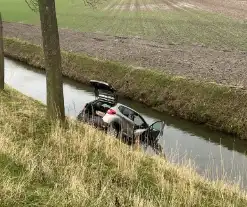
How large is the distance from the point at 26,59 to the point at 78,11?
1107 inches

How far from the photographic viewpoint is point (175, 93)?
68.7ft

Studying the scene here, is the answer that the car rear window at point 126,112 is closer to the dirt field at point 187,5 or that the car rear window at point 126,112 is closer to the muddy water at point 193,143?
the muddy water at point 193,143

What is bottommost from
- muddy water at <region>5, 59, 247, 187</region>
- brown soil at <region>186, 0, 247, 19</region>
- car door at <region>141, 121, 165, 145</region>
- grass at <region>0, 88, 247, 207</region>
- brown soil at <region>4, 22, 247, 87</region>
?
muddy water at <region>5, 59, 247, 187</region>

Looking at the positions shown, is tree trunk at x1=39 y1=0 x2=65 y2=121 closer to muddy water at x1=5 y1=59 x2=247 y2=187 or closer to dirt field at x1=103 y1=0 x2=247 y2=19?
muddy water at x1=5 y1=59 x2=247 y2=187

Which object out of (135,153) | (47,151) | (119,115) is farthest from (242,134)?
(47,151)

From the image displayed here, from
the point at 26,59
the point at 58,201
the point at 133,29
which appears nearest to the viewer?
the point at 58,201

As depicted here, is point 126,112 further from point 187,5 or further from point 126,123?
point 187,5

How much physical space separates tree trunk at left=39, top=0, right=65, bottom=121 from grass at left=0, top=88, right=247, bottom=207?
566mm

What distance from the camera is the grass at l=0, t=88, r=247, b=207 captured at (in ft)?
23.9

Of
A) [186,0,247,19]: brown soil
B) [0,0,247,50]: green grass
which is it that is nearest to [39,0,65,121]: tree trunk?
[0,0,247,50]: green grass

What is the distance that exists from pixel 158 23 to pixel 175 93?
2353 cm

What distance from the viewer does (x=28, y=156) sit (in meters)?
8.98

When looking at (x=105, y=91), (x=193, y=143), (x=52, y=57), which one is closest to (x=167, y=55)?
(x=193, y=143)

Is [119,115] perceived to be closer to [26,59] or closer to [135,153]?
[135,153]
